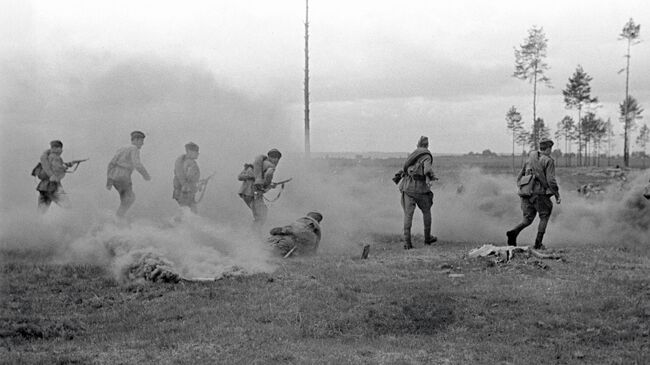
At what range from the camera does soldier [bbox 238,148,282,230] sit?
48.7 ft

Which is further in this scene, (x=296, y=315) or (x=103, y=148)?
(x=103, y=148)

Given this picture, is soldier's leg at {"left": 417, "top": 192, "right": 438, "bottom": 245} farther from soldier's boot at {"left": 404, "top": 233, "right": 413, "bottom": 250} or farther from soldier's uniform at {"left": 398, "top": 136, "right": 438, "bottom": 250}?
soldier's boot at {"left": 404, "top": 233, "right": 413, "bottom": 250}

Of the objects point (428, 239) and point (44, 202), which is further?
point (44, 202)

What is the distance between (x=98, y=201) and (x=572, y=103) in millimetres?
54089

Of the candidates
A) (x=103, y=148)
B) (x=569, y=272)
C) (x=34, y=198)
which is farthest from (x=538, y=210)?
(x=103, y=148)

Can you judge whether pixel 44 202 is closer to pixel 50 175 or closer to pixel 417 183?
pixel 50 175

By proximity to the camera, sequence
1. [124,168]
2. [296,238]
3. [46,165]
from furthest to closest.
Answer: [46,165]
[124,168]
[296,238]

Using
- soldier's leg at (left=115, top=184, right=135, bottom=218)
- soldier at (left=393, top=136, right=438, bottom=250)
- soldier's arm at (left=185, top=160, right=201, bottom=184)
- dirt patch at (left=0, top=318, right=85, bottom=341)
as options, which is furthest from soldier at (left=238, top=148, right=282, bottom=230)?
dirt patch at (left=0, top=318, right=85, bottom=341)

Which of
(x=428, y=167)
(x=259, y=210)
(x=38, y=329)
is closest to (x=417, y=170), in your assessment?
(x=428, y=167)

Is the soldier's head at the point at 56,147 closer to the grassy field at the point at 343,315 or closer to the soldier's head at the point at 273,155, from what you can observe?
the grassy field at the point at 343,315

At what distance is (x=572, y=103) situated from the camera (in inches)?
2586

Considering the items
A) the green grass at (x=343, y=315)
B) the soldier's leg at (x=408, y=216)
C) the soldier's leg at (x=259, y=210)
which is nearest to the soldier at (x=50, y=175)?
the green grass at (x=343, y=315)

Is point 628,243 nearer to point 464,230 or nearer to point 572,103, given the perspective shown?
point 464,230

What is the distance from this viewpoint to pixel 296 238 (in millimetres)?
13422
